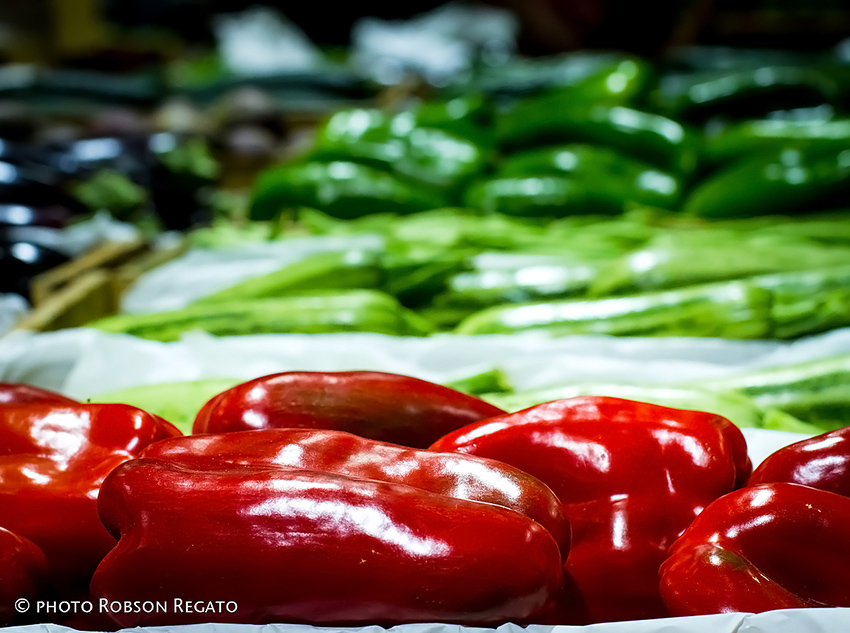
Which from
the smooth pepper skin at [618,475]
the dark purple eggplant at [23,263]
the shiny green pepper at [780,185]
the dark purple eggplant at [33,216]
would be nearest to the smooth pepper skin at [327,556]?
the smooth pepper skin at [618,475]

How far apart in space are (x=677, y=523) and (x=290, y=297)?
39.3 inches

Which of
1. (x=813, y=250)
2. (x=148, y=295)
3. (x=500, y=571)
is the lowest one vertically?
(x=148, y=295)

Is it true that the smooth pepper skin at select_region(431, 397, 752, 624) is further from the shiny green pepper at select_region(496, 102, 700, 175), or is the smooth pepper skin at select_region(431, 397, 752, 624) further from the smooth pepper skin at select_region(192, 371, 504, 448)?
the shiny green pepper at select_region(496, 102, 700, 175)

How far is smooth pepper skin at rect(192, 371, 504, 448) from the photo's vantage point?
0.74 meters

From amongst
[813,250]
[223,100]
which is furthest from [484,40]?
[813,250]

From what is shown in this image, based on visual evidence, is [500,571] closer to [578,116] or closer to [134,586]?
[134,586]

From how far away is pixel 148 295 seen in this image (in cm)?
164

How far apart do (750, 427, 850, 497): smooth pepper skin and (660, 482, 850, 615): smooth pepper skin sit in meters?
0.05

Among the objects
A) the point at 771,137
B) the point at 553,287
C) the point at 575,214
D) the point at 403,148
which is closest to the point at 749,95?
the point at 771,137

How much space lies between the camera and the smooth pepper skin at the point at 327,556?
0.53m

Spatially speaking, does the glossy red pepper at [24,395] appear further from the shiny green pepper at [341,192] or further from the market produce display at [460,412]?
the shiny green pepper at [341,192]

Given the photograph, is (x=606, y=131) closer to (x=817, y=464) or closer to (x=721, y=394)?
(x=721, y=394)

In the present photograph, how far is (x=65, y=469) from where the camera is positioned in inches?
27.4

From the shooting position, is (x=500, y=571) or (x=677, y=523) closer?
(x=500, y=571)
